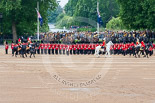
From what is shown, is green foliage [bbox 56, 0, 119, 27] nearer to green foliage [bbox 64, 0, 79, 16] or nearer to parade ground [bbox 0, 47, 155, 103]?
green foliage [bbox 64, 0, 79, 16]

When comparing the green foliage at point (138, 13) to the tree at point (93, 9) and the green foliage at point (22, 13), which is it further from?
the tree at point (93, 9)

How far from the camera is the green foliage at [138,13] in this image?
205 ft

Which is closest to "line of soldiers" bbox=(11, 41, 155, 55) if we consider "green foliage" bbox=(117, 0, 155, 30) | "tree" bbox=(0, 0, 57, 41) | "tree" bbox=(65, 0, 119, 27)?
"green foliage" bbox=(117, 0, 155, 30)

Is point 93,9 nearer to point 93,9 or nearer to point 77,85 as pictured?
point 93,9

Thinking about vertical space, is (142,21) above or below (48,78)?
above

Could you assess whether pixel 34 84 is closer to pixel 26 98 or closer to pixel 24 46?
pixel 26 98

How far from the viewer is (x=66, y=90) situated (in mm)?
19125

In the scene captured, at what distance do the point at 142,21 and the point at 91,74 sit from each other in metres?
40.6

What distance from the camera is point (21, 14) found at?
235ft

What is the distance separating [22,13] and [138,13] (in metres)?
17.1

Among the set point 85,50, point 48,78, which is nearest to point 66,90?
point 48,78

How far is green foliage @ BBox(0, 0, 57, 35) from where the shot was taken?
6896 cm

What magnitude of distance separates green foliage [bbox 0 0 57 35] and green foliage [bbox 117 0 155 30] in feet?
40.2

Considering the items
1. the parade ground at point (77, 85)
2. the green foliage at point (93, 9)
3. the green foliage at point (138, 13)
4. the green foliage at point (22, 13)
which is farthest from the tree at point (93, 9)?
the parade ground at point (77, 85)
